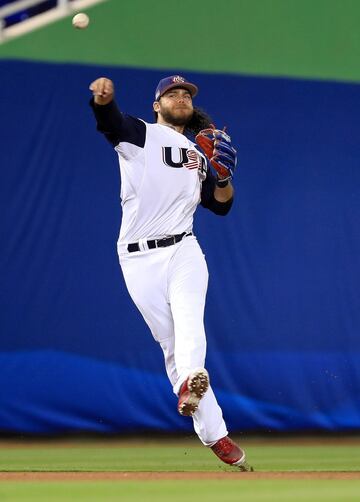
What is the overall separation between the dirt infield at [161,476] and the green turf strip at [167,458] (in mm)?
275

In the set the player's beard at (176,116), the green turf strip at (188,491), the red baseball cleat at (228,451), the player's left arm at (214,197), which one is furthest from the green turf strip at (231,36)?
the green turf strip at (188,491)

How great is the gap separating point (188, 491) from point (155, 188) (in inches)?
51.2

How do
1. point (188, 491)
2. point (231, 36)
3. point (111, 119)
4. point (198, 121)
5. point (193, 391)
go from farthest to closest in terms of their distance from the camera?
point (231, 36) → point (198, 121) → point (111, 119) → point (193, 391) → point (188, 491)

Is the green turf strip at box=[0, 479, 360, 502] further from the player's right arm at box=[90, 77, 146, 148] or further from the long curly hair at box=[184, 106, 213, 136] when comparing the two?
the long curly hair at box=[184, 106, 213, 136]

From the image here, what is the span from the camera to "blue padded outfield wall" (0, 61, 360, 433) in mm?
6410

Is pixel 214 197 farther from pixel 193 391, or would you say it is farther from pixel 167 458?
pixel 167 458

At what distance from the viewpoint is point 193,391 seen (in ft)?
13.1

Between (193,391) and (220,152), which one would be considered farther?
(220,152)

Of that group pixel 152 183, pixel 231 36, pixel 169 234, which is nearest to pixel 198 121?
pixel 152 183

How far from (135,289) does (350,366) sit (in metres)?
2.53

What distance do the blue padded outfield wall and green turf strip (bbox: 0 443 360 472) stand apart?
38 cm

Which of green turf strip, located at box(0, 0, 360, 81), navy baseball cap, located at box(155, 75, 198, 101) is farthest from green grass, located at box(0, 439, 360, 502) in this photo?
green turf strip, located at box(0, 0, 360, 81)

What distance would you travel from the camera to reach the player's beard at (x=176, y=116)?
4621mm

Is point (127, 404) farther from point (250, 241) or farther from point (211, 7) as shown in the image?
point (211, 7)
